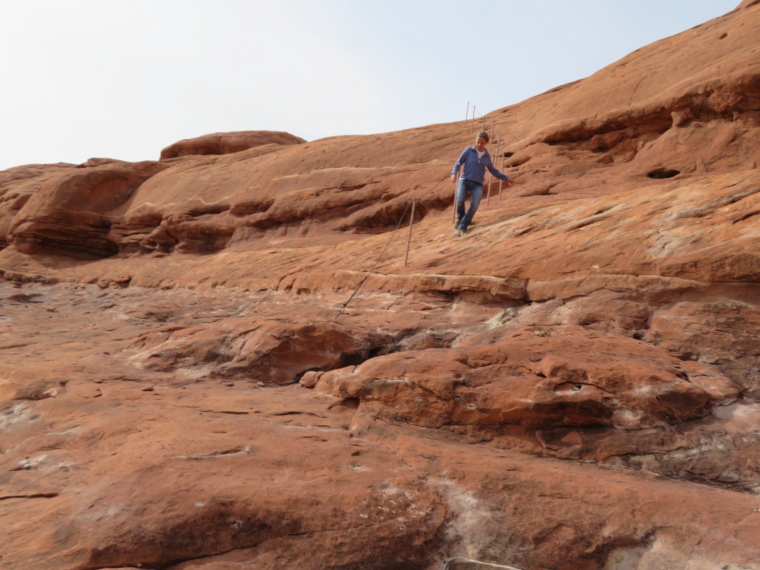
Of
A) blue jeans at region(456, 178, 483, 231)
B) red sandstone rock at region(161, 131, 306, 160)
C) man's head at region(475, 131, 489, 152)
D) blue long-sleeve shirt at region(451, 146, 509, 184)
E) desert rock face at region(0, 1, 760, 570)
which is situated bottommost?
desert rock face at region(0, 1, 760, 570)

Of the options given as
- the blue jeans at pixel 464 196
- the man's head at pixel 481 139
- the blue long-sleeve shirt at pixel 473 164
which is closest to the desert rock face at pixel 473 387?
the blue jeans at pixel 464 196

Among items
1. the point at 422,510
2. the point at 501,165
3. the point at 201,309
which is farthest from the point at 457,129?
the point at 422,510

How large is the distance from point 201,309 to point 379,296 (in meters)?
4.11

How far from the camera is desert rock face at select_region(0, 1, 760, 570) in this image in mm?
2959

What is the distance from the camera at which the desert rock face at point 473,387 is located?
2.96 m

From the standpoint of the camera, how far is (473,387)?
4469mm

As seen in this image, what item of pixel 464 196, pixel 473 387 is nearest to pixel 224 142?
pixel 464 196

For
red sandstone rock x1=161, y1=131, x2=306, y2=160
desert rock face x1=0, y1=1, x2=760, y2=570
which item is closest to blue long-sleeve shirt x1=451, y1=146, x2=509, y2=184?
desert rock face x1=0, y1=1, x2=760, y2=570

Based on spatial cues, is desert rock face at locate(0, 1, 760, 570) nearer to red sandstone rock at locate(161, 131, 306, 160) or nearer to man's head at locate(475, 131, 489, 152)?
man's head at locate(475, 131, 489, 152)

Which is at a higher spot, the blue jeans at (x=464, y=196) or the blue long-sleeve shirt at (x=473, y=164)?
the blue long-sleeve shirt at (x=473, y=164)

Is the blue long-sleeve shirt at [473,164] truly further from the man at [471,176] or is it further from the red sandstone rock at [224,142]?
the red sandstone rock at [224,142]

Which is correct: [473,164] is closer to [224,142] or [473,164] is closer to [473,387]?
[473,387]

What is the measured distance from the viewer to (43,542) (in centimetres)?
277

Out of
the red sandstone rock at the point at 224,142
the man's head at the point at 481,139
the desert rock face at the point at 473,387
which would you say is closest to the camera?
the desert rock face at the point at 473,387
